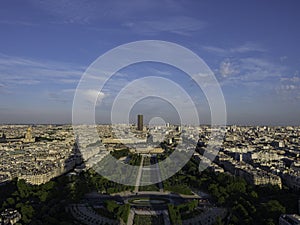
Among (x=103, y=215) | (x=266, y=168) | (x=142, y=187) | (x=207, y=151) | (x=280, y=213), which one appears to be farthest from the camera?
(x=207, y=151)

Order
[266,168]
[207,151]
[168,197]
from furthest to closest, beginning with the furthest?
1. [207,151]
2. [266,168]
3. [168,197]

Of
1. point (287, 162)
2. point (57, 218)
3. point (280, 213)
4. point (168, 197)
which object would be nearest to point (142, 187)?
point (168, 197)

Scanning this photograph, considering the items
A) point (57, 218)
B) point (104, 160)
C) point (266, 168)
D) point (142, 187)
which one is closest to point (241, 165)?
point (266, 168)

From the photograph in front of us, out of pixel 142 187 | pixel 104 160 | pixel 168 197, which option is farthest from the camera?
pixel 104 160

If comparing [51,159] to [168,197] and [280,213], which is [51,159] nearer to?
[168,197]

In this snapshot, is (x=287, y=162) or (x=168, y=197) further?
(x=287, y=162)

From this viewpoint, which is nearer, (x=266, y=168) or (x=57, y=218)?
(x=57, y=218)

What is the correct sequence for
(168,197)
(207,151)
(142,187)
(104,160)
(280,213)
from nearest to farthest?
(280,213) → (168,197) → (142,187) → (104,160) → (207,151)

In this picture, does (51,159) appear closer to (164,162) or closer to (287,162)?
(164,162)
